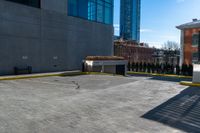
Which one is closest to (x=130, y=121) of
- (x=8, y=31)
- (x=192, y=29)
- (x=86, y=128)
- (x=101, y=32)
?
(x=86, y=128)

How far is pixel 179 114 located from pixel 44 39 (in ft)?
68.6

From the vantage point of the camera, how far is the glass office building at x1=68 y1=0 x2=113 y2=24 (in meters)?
29.5

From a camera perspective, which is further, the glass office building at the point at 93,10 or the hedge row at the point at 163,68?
the glass office building at the point at 93,10

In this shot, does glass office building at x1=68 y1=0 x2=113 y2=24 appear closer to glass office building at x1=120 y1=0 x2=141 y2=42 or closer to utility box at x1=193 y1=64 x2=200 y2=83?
utility box at x1=193 y1=64 x2=200 y2=83

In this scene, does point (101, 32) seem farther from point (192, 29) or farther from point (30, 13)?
point (192, 29)

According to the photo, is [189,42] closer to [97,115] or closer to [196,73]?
[196,73]

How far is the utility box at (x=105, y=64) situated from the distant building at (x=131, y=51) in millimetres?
67512

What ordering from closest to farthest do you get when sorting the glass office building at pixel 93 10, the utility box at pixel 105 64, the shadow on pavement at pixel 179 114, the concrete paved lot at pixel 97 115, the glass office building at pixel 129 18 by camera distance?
the concrete paved lot at pixel 97 115, the shadow on pavement at pixel 179 114, the utility box at pixel 105 64, the glass office building at pixel 93 10, the glass office building at pixel 129 18

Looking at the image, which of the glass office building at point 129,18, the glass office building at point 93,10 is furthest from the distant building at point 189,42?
the glass office building at point 129,18

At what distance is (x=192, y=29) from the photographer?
1420 inches

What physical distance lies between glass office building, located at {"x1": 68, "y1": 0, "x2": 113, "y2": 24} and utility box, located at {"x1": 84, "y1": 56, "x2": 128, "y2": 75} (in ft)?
23.7

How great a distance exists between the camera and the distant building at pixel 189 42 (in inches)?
1400

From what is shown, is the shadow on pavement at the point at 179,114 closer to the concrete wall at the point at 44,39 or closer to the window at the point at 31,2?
the concrete wall at the point at 44,39

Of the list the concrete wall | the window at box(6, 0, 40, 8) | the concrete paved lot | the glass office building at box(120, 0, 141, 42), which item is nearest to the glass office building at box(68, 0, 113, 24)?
the concrete wall
